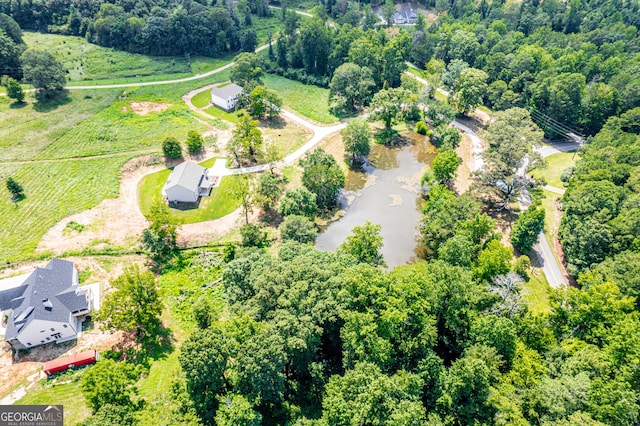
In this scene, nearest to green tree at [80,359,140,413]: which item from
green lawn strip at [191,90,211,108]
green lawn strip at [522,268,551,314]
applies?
green lawn strip at [522,268,551,314]

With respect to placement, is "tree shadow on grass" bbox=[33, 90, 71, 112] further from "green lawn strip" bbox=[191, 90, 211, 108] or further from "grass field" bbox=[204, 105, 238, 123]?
"grass field" bbox=[204, 105, 238, 123]

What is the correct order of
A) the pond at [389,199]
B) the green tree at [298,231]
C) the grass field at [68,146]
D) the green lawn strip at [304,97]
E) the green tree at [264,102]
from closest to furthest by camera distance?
the green tree at [298,231], the grass field at [68,146], the pond at [389,199], the green tree at [264,102], the green lawn strip at [304,97]

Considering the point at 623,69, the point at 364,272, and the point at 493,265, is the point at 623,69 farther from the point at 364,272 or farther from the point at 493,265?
the point at 364,272

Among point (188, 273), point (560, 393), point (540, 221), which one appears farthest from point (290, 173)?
point (560, 393)

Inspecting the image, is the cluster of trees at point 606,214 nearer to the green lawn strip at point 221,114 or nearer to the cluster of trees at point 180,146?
the cluster of trees at point 180,146

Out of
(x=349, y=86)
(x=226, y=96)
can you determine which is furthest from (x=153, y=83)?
(x=349, y=86)

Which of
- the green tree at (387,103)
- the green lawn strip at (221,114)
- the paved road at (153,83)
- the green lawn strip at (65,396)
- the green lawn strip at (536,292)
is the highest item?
the green tree at (387,103)

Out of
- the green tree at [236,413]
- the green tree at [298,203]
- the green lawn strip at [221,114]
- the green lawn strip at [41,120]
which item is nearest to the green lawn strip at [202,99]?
the green lawn strip at [221,114]
